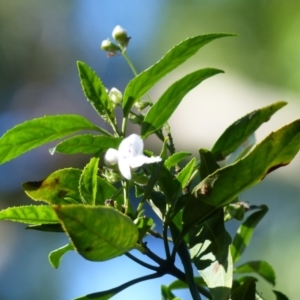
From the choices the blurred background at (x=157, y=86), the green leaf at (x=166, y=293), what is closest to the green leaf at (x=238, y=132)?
the green leaf at (x=166, y=293)

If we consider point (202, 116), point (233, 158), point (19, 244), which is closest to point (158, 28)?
point (202, 116)

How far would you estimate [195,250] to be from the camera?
0.44 meters

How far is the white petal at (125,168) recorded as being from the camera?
0.40m

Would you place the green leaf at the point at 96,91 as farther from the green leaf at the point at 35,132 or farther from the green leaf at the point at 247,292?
the green leaf at the point at 247,292

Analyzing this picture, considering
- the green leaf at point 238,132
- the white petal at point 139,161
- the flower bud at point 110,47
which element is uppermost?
the flower bud at point 110,47

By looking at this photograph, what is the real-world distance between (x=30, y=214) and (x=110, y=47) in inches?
9.7

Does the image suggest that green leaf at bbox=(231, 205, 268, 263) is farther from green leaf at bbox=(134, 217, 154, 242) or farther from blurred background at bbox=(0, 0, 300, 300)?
blurred background at bbox=(0, 0, 300, 300)

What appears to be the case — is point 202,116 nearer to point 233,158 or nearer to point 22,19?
point 22,19

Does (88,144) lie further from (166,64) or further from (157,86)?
Result: (157,86)

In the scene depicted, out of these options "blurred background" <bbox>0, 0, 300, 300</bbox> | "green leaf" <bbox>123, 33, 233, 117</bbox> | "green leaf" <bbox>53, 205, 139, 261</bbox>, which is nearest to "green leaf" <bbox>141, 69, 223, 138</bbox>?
"green leaf" <bbox>123, 33, 233, 117</bbox>

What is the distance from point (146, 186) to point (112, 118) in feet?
0.30

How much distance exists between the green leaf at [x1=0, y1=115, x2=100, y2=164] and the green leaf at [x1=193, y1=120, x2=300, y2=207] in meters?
0.12

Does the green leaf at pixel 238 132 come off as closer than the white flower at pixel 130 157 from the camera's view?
No

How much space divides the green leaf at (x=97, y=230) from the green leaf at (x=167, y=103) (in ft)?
0.41
